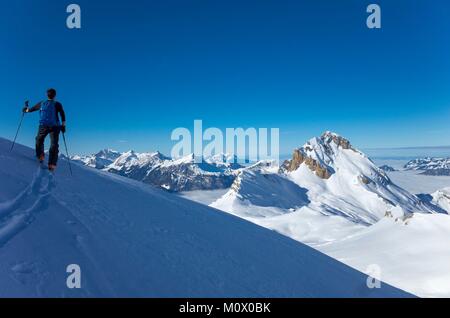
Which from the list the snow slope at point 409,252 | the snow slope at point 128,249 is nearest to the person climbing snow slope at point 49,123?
the snow slope at point 128,249

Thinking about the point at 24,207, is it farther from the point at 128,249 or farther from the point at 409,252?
the point at 409,252

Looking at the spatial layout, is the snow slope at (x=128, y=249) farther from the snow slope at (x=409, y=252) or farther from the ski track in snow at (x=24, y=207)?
the snow slope at (x=409, y=252)

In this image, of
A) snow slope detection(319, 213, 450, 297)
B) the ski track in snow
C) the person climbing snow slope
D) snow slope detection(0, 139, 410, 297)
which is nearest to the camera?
snow slope detection(0, 139, 410, 297)

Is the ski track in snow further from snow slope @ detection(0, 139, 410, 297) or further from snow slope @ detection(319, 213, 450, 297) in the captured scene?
snow slope @ detection(319, 213, 450, 297)

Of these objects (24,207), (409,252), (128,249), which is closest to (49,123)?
(24,207)

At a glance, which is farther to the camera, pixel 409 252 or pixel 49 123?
pixel 409 252

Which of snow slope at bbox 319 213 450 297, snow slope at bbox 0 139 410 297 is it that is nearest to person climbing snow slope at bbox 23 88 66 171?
snow slope at bbox 0 139 410 297
